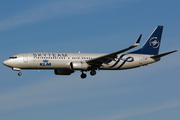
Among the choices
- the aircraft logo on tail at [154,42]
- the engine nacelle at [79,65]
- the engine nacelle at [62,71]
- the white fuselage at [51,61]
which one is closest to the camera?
the white fuselage at [51,61]

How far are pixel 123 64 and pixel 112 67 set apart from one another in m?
2.31

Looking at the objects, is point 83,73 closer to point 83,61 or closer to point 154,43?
point 83,61

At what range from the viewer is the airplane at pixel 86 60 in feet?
186

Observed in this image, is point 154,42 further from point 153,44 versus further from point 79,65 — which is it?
point 79,65

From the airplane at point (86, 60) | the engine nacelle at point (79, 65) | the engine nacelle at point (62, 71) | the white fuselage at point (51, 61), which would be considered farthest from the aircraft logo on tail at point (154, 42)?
the engine nacelle at point (62, 71)

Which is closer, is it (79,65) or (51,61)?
(51,61)

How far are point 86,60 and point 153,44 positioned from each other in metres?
15.1

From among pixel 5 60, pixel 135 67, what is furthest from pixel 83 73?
pixel 5 60

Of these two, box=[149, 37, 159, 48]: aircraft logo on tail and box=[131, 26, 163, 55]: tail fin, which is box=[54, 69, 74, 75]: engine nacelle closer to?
box=[131, 26, 163, 55]: tail fin

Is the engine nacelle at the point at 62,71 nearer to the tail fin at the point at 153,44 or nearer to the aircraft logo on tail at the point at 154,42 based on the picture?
the tail fin at the point at 153,44

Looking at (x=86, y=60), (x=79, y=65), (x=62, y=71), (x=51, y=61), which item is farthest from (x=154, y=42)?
(x=51, y=61)

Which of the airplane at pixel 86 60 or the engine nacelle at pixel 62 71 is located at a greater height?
the airplane at pixel 86 60

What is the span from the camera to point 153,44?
66938mm

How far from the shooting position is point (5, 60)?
2247 inches
